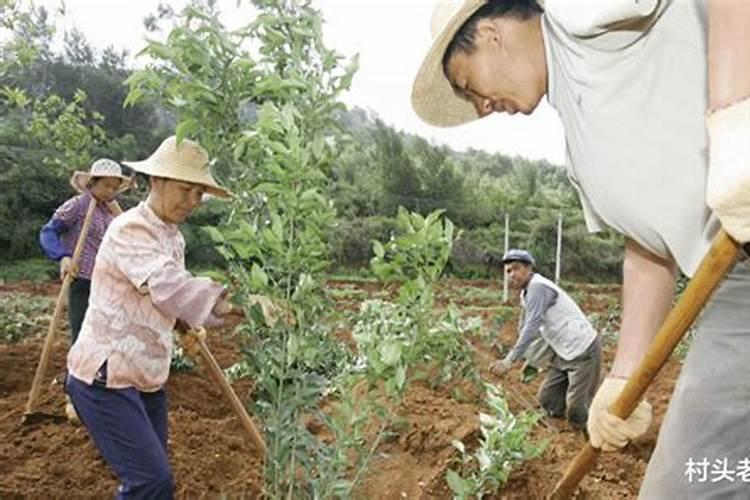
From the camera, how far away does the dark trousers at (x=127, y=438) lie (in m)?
2.73

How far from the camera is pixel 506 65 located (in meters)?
1.82

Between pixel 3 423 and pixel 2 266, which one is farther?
pixel 2 266

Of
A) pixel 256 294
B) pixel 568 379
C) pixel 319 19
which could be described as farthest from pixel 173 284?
pixel 568 379

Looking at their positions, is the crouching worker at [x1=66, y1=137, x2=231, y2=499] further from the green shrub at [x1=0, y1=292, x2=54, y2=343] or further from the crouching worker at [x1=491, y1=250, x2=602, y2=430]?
the green shrub at [x1=0, y1=292, x2=54, y2=343]

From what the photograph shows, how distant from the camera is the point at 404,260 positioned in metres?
2.09

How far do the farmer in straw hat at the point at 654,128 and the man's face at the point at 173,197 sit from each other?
1.28 m

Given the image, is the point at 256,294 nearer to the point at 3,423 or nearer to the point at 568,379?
the point at 3,423

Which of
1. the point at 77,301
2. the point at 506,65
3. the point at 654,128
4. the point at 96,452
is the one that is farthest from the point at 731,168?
the point at 77,301

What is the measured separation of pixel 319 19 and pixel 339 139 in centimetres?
34

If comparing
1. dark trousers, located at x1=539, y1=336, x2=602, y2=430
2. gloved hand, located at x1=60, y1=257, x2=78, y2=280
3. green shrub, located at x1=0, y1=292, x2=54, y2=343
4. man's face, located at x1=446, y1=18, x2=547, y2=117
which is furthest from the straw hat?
green shrub, located at x1=0, y1=292, x2=54, y2=343

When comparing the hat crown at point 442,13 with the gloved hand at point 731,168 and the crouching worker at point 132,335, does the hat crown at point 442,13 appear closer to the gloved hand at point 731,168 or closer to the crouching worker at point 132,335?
the gloved hand at point 731,168

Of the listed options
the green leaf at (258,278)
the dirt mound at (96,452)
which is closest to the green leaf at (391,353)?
the green leaf at (258,278)

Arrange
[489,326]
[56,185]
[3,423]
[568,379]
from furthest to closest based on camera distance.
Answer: [56,185], [489,326], [568,379], [3,423]

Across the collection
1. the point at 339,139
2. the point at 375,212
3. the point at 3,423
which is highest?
the point at 339,139
